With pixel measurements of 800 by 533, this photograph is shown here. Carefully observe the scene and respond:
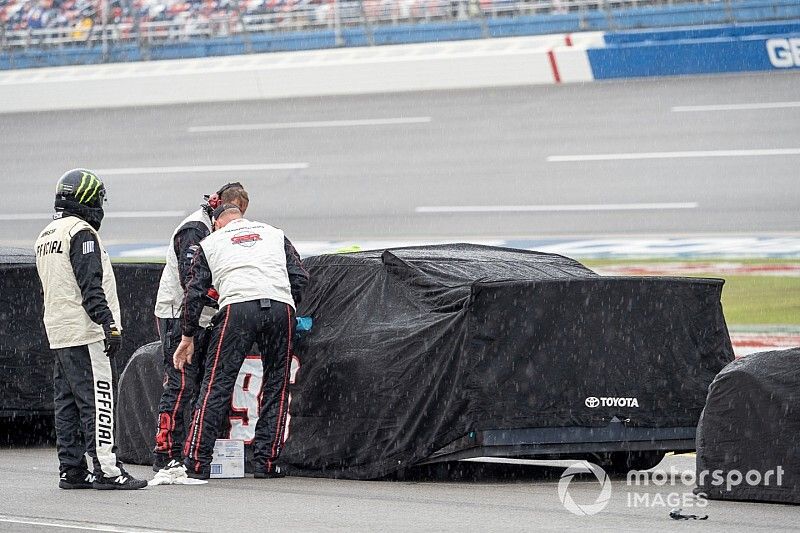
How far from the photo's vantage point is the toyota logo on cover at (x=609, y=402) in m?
8.07

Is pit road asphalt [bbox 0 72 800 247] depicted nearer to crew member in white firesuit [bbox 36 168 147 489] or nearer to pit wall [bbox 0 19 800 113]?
pit wall [bbox 0 19 800 113]

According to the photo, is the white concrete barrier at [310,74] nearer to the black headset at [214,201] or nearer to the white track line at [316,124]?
the white track line at [316,124]

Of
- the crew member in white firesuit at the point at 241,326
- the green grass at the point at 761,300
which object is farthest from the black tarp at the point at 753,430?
the green grass at the point at 761,300

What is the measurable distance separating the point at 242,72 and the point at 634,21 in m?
8.02

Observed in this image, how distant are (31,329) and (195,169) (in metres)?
14.6

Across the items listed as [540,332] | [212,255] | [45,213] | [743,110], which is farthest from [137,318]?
[743,110]

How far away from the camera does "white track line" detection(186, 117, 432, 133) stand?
1005 inches

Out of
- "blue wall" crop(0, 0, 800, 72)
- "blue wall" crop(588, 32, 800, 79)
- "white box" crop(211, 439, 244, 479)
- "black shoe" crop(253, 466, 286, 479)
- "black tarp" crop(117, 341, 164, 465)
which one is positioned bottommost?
"black shoe" crop(253, 466, 286, 479)

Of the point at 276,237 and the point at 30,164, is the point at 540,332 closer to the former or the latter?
the point at 276,237
